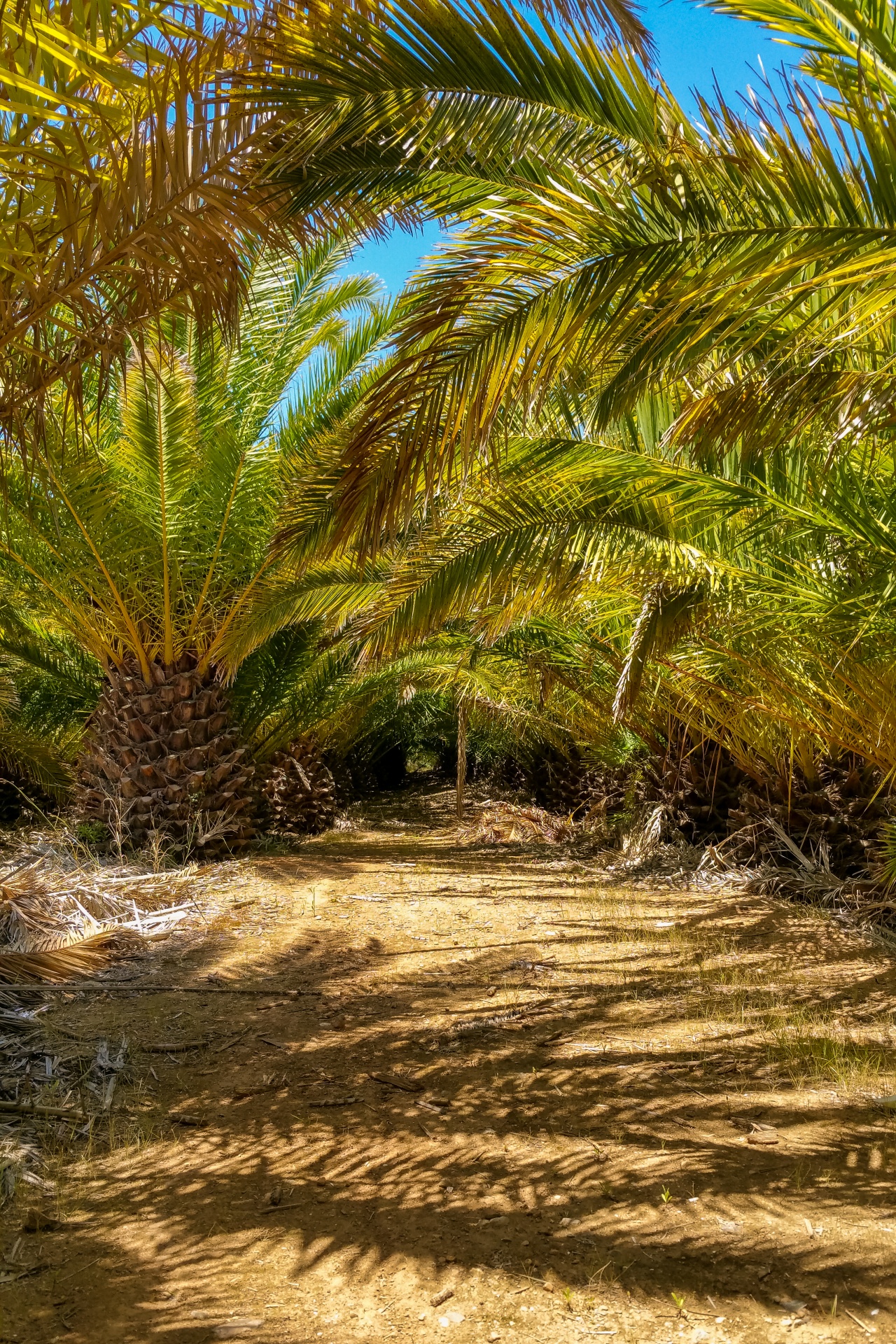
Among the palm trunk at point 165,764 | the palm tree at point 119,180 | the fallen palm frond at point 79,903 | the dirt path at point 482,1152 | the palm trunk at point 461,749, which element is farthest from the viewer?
the palm trunk at point 461,749

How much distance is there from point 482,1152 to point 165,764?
5.74 m

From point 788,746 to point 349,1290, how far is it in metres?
5.49

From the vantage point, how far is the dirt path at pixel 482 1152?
2.44 metres

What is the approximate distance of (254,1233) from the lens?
279 cm

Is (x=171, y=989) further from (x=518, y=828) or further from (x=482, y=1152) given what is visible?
(x=518, y=828)

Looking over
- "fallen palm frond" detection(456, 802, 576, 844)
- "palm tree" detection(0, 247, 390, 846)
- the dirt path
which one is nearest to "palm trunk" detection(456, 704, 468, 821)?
"fallen palm frond" detection(456, 802, 576, 844)

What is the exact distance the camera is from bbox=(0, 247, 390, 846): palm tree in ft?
23.1

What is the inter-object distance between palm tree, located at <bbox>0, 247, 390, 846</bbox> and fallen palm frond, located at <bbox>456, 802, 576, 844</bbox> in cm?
323

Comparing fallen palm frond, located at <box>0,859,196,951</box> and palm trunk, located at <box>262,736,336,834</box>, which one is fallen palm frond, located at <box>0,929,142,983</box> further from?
palm trunk, located at <box>262,736,336,834</box>

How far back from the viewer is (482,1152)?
3.29 metres

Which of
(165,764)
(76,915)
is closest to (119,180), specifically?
(76,915)

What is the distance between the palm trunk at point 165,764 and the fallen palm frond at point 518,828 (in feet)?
11.1

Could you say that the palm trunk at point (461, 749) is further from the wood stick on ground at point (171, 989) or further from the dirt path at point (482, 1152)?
the wood stick on ground at point (171, 989)

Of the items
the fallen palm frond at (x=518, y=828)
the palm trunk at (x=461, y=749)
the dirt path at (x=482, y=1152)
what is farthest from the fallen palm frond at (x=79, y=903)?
the fallen palm frond at (x=518, y=828)
